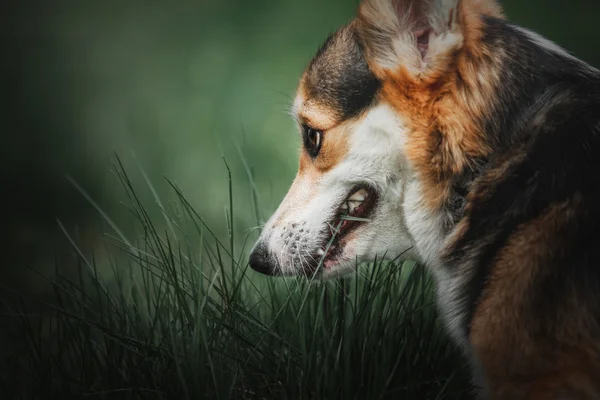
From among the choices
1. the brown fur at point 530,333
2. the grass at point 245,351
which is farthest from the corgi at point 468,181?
the grass at point 245,351

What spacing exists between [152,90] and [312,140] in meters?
2.71

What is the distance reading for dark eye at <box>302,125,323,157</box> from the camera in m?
2.34

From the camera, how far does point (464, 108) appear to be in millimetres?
2037

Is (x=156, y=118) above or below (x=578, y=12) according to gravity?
below

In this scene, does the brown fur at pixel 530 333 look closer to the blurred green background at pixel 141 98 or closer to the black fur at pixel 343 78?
the black fur at pixel 343 78

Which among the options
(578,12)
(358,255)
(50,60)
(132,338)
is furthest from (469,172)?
(50,60)

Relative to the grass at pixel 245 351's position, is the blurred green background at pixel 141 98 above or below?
above

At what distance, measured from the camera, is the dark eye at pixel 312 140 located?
2.34 m

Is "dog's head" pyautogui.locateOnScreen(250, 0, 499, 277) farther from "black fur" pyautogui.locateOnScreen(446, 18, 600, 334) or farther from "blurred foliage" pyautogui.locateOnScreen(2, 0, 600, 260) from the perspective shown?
"blurred foliage" pyautogui.locateOnScreen(2, 0, 600, 260)

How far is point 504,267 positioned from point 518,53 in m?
0.64

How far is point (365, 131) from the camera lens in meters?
2.21

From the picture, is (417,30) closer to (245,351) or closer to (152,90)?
(245,351)

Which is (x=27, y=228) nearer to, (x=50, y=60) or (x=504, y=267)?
(x=50, y=60)

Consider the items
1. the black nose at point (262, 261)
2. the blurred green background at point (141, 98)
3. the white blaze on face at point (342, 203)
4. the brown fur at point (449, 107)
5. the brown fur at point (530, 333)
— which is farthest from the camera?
the blurred green background at point (141, 98)
